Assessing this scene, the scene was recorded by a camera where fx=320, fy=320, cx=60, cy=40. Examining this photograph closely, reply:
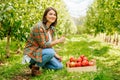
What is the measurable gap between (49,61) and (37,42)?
2.96ft

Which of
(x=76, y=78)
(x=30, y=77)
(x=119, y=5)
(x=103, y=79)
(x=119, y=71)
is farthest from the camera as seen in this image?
(x=119, y=5)

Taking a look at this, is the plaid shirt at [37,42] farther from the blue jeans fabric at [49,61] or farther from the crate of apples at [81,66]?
the crate of apples at [81,66]

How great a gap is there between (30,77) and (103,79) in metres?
2.66

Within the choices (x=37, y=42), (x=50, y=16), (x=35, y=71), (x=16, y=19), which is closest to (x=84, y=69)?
(x=35, y=71)

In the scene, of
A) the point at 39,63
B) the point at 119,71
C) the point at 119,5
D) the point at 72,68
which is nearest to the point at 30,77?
the point at 39,63

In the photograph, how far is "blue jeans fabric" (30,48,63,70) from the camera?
34.1 ft

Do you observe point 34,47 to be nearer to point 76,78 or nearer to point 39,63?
point 39,63

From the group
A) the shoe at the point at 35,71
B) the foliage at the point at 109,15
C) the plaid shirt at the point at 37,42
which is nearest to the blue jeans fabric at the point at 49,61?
the plaid shirt at the point at 37,42

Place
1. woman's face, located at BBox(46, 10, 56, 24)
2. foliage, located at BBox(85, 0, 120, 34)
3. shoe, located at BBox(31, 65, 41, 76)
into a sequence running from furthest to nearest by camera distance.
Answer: foliage, located at BBox(85, 0, 120, 34), woman's face, located at BBox(46, 10, 56, 24), shoe, located at BBox(31, 65, 41, 76)

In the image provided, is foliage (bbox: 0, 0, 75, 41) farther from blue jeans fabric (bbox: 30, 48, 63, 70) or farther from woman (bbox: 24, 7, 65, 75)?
blue jeans fabric (bbox: 30, 48, 63, 70)

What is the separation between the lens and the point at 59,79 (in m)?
9.41

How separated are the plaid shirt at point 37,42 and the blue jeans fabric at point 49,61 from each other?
14cm

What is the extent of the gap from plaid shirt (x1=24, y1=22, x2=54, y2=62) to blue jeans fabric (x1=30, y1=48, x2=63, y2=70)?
0.14m

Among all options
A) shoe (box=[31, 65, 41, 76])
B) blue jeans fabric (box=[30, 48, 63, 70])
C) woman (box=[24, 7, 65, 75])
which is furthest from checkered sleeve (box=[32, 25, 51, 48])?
shoe (box=[31, 65, 41, 76])
